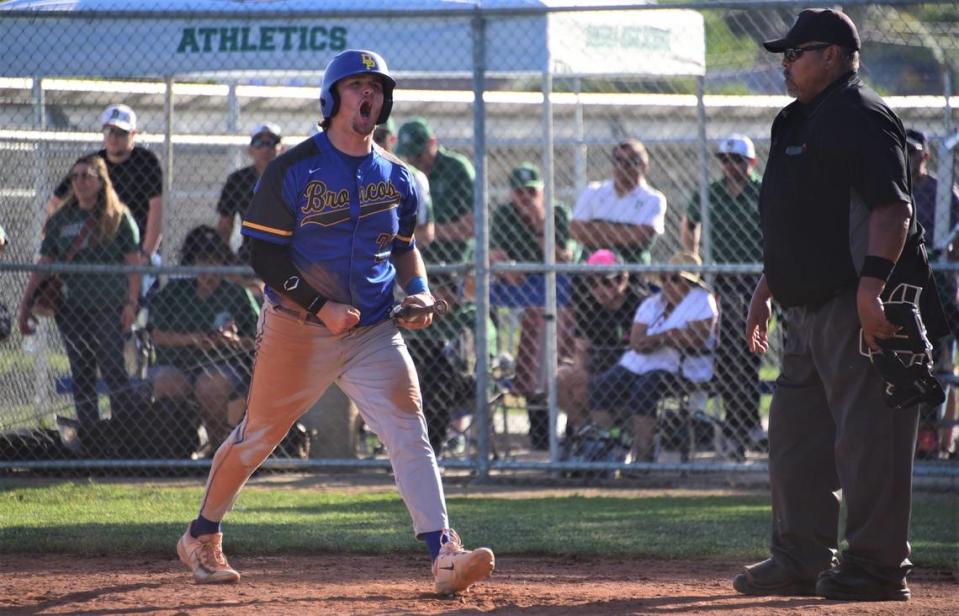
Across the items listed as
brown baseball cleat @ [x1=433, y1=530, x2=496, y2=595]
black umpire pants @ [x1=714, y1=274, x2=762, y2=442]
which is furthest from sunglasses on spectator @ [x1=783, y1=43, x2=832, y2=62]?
black umpire pants @ [x1=714, y1=274, x2=762, y2=442]

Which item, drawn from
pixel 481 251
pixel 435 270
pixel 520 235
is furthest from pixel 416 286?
pixel 520 235

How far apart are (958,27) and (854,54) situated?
8.16m

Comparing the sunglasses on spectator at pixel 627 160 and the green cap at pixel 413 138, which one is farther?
the green cap at pixel 413 138

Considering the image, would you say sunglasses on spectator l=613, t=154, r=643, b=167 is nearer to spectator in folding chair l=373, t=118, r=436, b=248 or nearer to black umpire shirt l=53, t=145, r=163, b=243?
spectator in folding chair l=373, t=118, r=436, b=248

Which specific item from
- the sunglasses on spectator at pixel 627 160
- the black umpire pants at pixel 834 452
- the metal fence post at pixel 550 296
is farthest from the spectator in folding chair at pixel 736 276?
the black umpire pants at pixel 834 452

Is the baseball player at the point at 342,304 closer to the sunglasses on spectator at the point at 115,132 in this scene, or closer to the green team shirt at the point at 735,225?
the sunglasses on spectator at the point at 115,132

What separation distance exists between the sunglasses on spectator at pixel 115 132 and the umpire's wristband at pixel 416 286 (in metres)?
4.96

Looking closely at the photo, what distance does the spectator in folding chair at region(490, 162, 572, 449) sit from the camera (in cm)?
1012

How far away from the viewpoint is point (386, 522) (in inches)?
292

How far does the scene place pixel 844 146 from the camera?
197 inches

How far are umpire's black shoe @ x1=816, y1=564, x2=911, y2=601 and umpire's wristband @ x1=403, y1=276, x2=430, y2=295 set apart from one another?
1925 millimetres

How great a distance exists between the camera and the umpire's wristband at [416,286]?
17.7 ft

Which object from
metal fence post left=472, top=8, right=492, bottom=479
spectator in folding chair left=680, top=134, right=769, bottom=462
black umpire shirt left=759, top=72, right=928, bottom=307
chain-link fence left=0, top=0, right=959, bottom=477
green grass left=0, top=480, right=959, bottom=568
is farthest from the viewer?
spectator in folding chair left=680, top=134, right=769, bottom=462

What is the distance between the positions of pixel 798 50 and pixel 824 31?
118 mm
